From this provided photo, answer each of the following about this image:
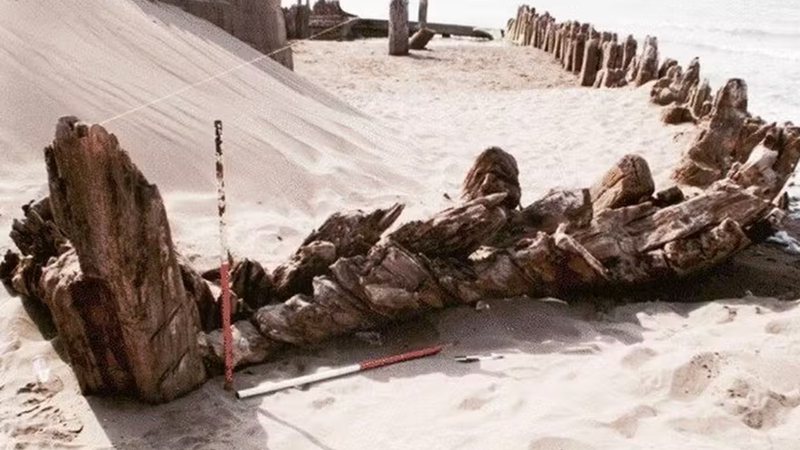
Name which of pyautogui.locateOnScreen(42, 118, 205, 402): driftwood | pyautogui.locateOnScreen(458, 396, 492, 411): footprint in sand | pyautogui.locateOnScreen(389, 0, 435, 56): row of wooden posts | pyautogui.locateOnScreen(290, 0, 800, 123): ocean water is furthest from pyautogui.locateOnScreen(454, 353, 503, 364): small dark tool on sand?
pyautogui.locateOnScreen(389, 0, 435, 56): row of wooden posts

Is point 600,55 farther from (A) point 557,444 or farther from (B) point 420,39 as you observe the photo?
(A) point 557,444

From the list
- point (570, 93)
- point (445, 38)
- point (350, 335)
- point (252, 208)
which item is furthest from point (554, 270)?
point (445, 38)

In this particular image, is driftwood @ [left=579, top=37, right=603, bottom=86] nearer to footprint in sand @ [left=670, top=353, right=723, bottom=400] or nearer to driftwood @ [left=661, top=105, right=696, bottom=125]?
driftwood @ [left=661, top=105, right=696, bottom=125]

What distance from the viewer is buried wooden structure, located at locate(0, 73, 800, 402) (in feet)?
9.43

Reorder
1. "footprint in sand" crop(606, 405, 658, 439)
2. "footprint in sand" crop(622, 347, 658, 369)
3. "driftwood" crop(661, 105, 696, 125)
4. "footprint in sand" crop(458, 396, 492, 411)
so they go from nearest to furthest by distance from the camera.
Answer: "footprint in sand" crop(606, 405, 658, 439) < "footprint in sand" crop(458, 396, 492, 411) < "footprint in sand" crop(622, 347, 658, 369) < "driftwood" crop(661, 105, 696, 125)

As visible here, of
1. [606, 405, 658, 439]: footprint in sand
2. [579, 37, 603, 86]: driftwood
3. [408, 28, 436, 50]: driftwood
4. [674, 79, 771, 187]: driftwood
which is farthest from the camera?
[408, 28, 436, 50]: driftwood

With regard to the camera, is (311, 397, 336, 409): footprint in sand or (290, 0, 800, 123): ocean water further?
(290, 0, 800, 123): ocean water

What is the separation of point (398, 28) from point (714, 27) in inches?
747

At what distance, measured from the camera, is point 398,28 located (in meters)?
17.2

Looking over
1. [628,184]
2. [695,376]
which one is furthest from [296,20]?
[695,376]

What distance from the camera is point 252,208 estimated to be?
558 centimetres

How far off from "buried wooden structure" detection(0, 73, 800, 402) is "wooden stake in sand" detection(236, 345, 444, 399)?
26cm

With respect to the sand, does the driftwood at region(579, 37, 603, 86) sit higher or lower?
higher

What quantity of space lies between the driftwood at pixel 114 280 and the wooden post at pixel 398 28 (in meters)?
14.8
